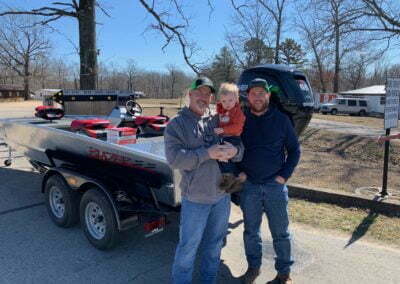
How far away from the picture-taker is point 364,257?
384cm

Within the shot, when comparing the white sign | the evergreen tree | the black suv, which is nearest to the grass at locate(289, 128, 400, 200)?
the white sign

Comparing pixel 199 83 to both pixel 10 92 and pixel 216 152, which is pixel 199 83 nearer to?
pixel 216 152

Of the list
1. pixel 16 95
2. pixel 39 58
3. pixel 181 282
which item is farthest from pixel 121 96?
pixel 39 58

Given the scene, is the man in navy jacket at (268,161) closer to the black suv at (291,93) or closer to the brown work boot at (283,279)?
the brown work boot at (283,279)

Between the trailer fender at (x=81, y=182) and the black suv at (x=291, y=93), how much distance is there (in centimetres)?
186

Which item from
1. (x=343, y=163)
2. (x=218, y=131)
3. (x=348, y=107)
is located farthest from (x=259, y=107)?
(x=348, y=107)

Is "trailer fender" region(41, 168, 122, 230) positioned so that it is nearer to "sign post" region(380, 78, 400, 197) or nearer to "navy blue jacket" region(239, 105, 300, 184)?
"navy blue jacket" region(239, 105, 300, 184)

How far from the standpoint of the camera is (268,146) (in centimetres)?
296

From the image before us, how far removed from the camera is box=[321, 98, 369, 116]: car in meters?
34.9

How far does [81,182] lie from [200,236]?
1792 mm

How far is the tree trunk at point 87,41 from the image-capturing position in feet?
28.6

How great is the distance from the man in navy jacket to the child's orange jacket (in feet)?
1.10

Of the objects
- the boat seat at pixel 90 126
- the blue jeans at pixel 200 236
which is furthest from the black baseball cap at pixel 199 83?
the boat seat at pixel 90 126

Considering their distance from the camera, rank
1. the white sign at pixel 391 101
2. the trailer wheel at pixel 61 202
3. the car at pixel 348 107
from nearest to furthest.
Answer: the trailer wheel at pixel 61 202 → the white sign at pixel 391 101 → the car at pixel 348 107
